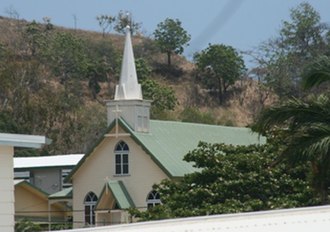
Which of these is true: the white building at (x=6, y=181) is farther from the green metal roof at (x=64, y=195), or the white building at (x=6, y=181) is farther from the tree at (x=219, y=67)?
the tree at (x=219, y=67)

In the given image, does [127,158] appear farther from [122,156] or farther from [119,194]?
[119,194]

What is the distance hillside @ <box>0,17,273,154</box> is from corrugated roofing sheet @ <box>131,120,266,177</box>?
912 inches

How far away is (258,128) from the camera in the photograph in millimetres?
22453

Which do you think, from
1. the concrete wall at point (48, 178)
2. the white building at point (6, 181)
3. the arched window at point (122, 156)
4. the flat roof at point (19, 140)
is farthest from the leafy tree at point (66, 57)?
the white building at point (6, 181)

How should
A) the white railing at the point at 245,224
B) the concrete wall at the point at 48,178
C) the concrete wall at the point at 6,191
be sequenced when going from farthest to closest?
the concrete wall at the point at 48,178 < the concrete wall at the point at 6,191 < the white railing at the point at 245,224

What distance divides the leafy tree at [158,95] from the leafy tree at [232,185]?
47910 mm

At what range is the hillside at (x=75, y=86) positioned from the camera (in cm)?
8244

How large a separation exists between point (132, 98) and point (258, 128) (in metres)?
33.9

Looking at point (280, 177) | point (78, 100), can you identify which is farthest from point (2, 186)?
point (78, 100)

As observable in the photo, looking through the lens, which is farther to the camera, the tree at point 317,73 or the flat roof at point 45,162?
the flat roof at point 45,162

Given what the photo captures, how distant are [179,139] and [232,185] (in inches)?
524

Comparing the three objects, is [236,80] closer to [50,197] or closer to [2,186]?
[50,197]

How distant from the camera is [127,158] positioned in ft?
178

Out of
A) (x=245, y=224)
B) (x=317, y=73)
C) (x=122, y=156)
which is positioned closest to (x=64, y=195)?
(x=122, y=156)
